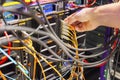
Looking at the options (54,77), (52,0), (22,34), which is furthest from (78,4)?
(22,34)

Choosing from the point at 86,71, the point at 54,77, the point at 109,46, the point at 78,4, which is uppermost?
the point at 78,4

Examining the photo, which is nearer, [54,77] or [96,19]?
[96,19]

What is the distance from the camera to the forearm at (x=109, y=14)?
856 mm

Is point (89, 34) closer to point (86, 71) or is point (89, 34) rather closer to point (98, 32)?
point (98, 32)

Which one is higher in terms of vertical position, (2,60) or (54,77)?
(2,60)

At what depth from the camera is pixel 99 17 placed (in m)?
0.90

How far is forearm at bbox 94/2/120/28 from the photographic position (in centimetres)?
86

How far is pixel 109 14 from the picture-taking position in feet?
2.85

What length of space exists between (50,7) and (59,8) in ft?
0.20

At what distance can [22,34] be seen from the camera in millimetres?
729

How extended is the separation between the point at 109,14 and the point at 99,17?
0.04m

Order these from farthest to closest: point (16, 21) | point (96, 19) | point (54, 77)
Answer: point (54, 77) < point (16, 21) < point (96, 19)

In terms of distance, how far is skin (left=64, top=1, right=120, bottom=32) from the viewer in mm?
862

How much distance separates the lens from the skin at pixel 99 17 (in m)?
0.86
